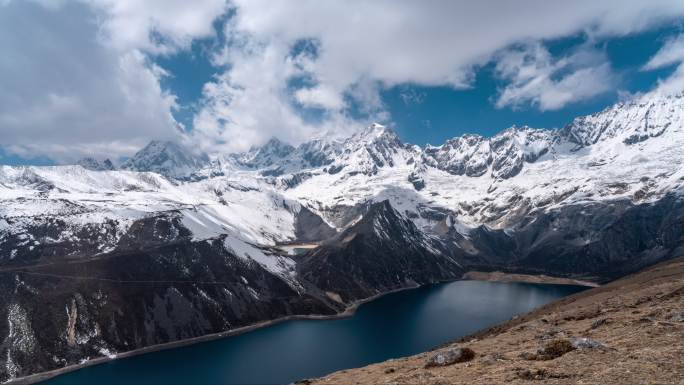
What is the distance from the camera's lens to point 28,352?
169 m

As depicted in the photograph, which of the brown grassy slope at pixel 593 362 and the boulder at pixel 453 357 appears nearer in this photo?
the brown grassy slope at pixel 593 362

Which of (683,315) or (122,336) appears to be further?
(122,336)

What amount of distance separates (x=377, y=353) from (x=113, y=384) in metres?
85.9

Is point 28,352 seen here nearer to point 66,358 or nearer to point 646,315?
point 66,358

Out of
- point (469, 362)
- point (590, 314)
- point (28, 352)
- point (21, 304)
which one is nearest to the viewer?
point (469, 362)

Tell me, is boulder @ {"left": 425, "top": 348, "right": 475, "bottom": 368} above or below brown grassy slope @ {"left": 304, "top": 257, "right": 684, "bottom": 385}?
above

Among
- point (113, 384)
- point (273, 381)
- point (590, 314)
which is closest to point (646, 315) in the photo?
point (590, 314)

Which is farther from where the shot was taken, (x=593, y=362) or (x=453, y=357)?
(x=453, y=357)

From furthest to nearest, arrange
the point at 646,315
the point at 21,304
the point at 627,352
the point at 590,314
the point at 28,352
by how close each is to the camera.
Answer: the point at 21,304
the point at 28,352
the point at 590,314
the point at 646,315
the point at 627,352

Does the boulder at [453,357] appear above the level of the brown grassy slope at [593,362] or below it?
above

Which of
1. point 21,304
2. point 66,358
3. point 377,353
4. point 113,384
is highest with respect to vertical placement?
point 21,304

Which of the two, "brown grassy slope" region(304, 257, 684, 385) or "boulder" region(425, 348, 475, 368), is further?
"boulder" region(425, 348, 475, 368)

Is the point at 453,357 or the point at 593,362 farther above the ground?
the point at 453,357

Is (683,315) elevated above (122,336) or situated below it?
below
